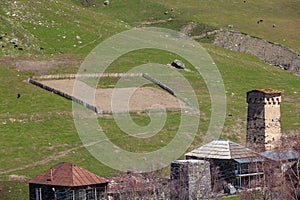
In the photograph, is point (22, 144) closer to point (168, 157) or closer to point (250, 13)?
point (168, 157)

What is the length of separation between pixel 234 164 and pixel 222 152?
1.14 m

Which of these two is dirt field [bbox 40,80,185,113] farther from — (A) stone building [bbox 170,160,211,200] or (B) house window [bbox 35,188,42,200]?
(A) stone building [bbox 170,160,211,200]

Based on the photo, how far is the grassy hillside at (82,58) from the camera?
68625 millimetres

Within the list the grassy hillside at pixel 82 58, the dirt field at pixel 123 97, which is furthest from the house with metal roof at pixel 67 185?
the dirt field at pixel 123 97

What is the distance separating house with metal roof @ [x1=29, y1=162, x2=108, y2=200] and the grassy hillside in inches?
185

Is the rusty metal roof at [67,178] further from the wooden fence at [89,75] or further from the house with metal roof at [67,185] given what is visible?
the wooden fence at [89,75]

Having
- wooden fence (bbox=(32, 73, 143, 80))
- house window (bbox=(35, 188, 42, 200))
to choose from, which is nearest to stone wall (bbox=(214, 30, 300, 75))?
wooden fence (bbox=(32, 73, 143, 80))

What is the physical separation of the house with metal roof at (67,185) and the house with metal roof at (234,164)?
358 inches

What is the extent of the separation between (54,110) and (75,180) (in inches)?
1182

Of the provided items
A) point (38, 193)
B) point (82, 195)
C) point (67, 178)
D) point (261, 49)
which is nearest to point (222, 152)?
point (82, 195)

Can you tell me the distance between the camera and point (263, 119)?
66.8 meters

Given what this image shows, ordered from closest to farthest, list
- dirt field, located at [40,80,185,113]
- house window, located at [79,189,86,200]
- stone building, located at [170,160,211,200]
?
stone building, located at [170,160,211,200]
house window, located at [79,189,86,200]
dirt field, located at [40,80,185,113]

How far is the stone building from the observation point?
49.0m

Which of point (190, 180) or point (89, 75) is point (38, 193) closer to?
point (190, 180)
